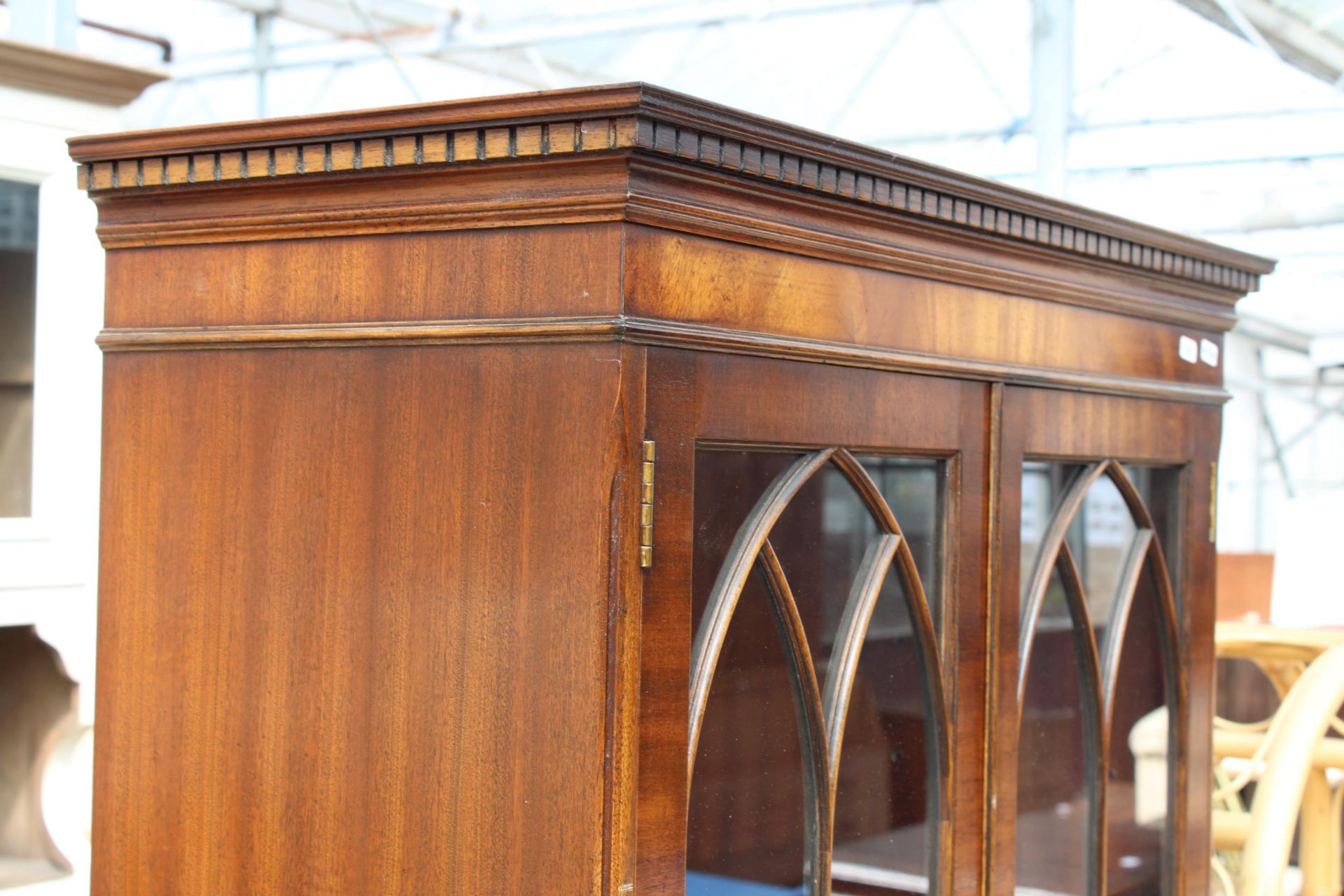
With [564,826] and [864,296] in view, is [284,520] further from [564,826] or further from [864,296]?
[864,296]

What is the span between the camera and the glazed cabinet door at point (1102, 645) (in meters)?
1.13

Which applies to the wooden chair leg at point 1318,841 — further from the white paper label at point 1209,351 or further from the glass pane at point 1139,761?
the white paper label at point 1209,351

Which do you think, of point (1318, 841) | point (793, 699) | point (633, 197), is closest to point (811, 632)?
point (793, 699)

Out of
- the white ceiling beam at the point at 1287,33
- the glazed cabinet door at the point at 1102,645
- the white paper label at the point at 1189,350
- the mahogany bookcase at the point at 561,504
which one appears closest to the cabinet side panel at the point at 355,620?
the mahogany bookcase at the point at 561,504

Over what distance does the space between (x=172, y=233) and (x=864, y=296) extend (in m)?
0.45

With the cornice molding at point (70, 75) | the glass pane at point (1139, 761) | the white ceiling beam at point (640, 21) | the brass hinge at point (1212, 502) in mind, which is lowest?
the glass pane at point (1139, 761)

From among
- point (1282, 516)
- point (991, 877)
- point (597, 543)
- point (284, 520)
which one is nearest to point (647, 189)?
point (597, 543)

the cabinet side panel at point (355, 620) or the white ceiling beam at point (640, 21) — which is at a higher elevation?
the white ceiling beam at point (640, 21)

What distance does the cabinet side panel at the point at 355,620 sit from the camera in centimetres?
78

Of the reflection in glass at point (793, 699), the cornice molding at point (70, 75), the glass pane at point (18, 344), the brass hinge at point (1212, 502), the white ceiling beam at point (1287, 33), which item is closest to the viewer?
the reflection in glass at point (793, 699)

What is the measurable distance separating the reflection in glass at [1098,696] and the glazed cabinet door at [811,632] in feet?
0.35

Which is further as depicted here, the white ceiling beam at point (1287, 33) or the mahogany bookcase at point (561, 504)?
the white ceiling beam at point (1287, 33)

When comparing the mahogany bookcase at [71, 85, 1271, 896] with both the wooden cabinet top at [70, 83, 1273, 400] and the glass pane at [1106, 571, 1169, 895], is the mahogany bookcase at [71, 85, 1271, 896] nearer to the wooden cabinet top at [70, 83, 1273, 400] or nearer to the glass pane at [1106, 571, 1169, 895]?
the wooden cabinet top at [70, 83, 1273, 400]

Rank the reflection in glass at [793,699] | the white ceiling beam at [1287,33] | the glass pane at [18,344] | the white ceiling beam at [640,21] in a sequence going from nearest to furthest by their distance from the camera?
the reflection in glass at [793,699], the glass pane at [18,344], the white ceiling beam at [640,21], the white ceiling beam at [1287,33]
